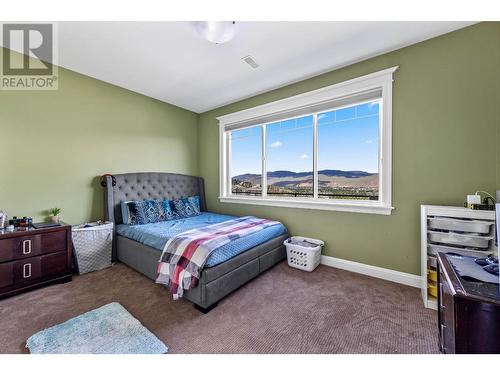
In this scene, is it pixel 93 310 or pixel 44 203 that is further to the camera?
pixel 44 203

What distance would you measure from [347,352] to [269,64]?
294 centimetres

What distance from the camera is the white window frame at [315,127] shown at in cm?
234

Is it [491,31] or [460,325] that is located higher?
[491,31]

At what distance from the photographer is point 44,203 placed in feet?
8.31

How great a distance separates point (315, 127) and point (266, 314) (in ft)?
7.98

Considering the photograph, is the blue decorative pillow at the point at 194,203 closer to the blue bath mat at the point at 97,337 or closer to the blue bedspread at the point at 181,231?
the blue bedspread at the point at 181,231

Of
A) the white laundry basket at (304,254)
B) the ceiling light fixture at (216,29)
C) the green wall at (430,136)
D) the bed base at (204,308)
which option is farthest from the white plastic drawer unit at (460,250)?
the ceiling light fixture at (216,29)

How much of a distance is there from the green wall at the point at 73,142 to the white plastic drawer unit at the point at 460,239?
12.9 feet

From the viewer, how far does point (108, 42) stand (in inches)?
83.5

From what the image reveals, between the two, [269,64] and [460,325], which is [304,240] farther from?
[269,64]
